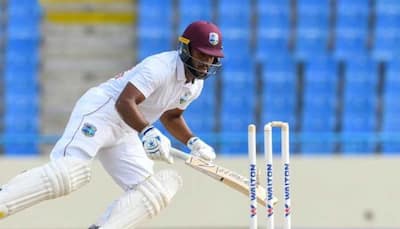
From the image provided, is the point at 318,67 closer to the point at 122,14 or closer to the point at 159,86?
the point at 122,14

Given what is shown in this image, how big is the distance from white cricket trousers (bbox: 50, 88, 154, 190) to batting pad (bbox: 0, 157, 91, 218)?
112 millimetres

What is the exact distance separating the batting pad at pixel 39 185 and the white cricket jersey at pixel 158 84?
45cm

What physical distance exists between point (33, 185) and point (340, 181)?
378cm

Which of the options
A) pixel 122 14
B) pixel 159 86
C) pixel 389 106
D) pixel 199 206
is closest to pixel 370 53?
pixel 389 106

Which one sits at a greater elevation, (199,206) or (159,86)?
(159,86)

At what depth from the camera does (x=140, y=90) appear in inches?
154

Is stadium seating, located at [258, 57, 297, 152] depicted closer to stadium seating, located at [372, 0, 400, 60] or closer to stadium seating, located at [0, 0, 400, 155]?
stadium seating, located at [0, 0, 400, 155]

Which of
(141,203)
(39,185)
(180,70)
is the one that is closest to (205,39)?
(180,70)

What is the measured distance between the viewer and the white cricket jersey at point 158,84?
12.9 feet

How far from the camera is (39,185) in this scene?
380cm

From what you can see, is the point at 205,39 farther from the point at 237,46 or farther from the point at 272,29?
the point at 272,29

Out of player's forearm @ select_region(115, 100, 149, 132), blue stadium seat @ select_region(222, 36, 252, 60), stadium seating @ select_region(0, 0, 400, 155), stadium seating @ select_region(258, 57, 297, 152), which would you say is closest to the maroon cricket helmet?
player's forearm @ select_region(115, 100, 149, 132)

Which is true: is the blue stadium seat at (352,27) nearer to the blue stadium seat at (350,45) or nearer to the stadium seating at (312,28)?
the blue stadium seat at (350,45)

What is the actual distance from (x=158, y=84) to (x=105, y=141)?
1.17 ft
